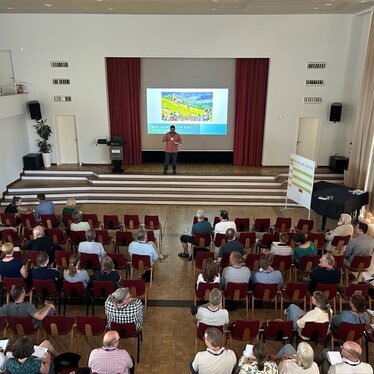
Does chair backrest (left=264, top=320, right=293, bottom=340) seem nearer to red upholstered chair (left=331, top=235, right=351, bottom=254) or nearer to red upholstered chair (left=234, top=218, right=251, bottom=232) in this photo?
red upholstered chair (left=331, top=235, right=351, bottom=254)

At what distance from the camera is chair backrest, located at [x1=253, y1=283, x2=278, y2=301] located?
561 centimetres

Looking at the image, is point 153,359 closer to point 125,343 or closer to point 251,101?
point 125,343

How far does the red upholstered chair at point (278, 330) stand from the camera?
4.66 meters

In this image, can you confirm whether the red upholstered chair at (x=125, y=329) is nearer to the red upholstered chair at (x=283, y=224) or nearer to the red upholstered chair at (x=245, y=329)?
the red upholstered chair at (x=245, y=329)

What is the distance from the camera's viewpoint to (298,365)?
372 centimetres

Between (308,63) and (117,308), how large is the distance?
10.6 meters

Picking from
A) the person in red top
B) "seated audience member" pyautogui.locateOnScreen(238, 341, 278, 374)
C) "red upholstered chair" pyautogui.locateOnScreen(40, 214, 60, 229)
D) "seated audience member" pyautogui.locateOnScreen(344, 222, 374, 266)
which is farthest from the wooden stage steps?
"seated audience member" pyautogui.locateOnScreen(238, 341, 278, 374)

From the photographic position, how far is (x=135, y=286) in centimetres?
569

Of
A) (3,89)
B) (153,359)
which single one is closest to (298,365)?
(153,359)

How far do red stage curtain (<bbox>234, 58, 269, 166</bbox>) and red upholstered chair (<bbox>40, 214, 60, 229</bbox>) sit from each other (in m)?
7.45

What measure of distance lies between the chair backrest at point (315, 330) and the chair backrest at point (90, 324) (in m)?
2.49

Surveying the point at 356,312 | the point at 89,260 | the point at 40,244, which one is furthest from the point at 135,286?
the point at 356,312

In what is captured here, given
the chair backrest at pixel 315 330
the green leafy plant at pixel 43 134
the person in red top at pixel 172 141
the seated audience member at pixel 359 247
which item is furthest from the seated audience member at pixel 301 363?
the green leafy plant at pixel 43 134

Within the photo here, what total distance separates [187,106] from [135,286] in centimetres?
879
